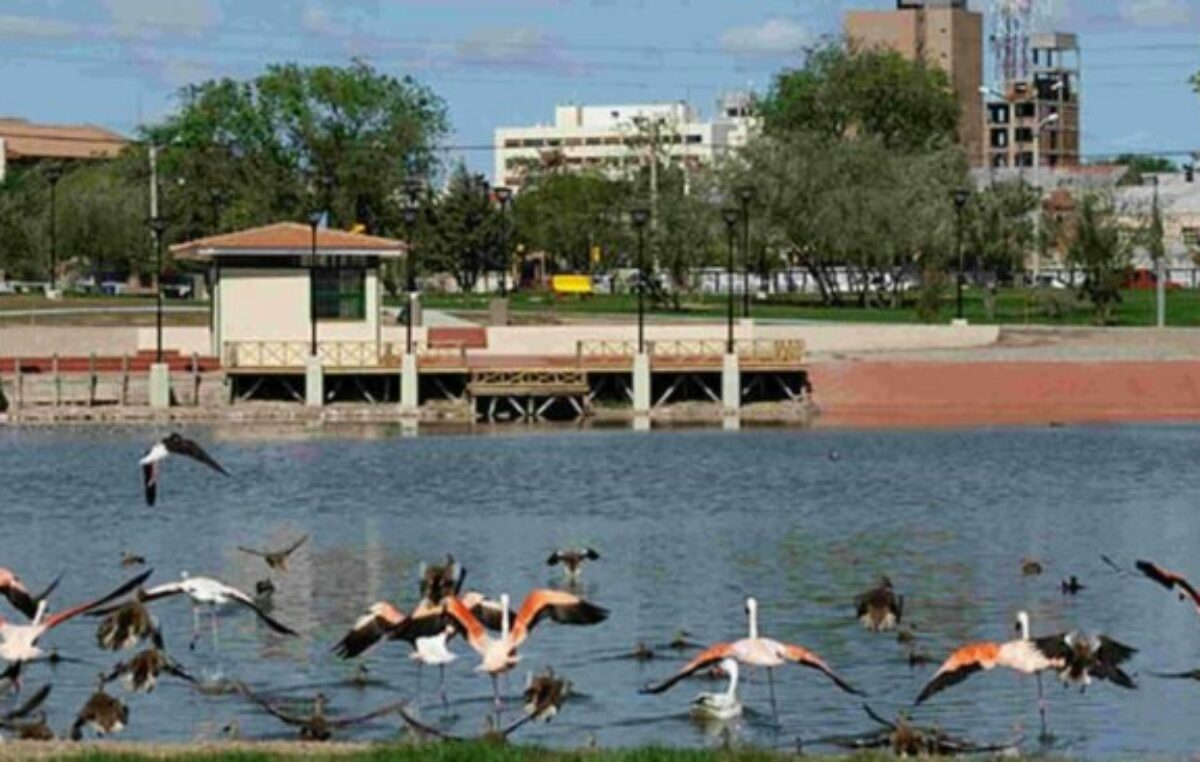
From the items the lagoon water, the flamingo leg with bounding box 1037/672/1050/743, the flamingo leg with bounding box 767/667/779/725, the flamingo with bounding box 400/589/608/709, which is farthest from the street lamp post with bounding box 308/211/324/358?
the flamingo with bounding box 400/589/608/709

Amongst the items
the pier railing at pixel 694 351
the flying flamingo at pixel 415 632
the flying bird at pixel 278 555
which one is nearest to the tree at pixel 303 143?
the pier railing at pixel 694 351

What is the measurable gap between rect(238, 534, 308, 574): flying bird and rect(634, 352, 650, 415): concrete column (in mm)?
33957

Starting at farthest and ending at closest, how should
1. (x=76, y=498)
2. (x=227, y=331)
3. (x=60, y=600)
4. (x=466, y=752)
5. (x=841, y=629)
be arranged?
1. (x=227, y=331)
2. (x=76, y=498)
3. (x=60, y=600)
4. (x=841, y=629)
5. (x=466, y=752)

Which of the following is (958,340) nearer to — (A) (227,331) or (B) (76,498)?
(A) (227,331)

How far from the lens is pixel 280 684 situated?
98.2 ft

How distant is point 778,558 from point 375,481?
60.7 ft

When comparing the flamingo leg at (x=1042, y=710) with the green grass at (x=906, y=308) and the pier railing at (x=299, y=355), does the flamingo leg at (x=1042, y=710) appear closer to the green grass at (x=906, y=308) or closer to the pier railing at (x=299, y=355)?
the pier railing at (x=299, y=355)

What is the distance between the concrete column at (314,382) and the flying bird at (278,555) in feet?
106

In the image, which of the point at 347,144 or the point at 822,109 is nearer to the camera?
the point at 347,144

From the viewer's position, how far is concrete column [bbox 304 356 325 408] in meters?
79.4

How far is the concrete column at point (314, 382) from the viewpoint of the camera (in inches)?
3125

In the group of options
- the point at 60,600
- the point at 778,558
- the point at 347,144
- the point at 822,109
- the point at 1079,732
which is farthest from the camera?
the point at 822,109

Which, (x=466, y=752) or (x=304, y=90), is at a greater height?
(x=304, y=90)

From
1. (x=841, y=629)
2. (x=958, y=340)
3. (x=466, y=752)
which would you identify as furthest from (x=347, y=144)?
(x=466, y=752)
